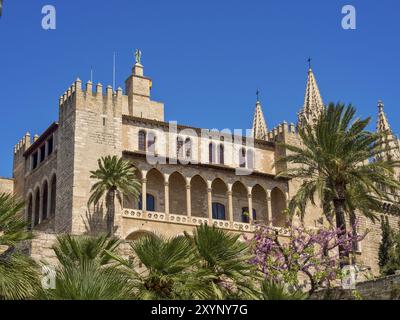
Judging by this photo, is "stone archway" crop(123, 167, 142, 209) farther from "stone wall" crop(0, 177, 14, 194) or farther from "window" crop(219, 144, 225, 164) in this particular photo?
"stone wall" crop(0, 177, 14, 194)

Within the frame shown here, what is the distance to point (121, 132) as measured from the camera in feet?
149

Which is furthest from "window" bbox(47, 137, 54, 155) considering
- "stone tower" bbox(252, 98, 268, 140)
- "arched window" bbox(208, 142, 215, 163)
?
"stone tower" bbox(252, 98, 268, 140)

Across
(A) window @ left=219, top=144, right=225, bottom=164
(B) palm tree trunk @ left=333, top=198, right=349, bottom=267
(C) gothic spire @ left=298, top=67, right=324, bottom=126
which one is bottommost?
(B) palm tree trunk @ left=333, top=198, right=349, bottom=267

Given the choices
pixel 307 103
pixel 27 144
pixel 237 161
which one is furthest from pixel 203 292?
pixel 307 103

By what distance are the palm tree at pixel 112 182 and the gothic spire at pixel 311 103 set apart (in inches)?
897

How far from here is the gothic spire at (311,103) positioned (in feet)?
205

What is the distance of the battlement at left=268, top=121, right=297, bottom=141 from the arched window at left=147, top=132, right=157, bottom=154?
31.8 ft

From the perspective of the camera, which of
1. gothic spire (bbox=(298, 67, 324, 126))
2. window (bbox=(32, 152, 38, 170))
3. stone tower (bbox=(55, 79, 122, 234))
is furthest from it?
gothic spire (bbox=(298, 67, 324, 126))

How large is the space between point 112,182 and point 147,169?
469 centimetres

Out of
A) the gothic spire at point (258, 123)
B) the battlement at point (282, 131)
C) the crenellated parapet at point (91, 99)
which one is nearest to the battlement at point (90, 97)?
the crenellated parapet at point (91, 99)

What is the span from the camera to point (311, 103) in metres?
63.9

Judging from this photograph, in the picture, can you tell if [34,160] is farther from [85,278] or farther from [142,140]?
[85,278]

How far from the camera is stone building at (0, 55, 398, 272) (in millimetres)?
43656

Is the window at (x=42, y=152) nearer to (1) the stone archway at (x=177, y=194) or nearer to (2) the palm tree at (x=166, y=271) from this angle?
(1) the stone archway at (x=177, y=194)
